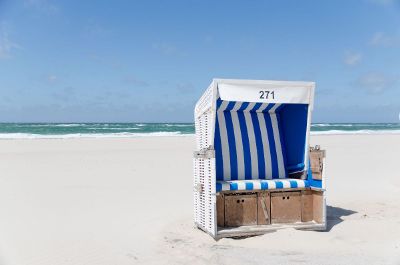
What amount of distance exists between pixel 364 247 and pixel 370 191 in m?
4.33

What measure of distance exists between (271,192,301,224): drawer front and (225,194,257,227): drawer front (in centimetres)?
28

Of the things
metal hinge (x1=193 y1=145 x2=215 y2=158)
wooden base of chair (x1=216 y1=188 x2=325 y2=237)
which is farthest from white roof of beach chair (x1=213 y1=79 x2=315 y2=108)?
wooden base of chair (x1=216 y1=188 x2=325 y2=237)

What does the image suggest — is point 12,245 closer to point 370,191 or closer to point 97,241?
point 97,241

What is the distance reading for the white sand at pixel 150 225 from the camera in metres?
4.61

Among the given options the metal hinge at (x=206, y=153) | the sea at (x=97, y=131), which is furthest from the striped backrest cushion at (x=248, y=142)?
the sea at (x=97, y=131)

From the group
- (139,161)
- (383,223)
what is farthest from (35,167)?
(383,223)

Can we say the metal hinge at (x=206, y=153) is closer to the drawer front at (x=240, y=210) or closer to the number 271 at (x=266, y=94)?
the drawer front at (x=240, y=210)

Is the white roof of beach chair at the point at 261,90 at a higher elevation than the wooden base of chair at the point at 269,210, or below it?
higher

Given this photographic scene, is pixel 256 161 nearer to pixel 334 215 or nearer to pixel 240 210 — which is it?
pixel 240 210

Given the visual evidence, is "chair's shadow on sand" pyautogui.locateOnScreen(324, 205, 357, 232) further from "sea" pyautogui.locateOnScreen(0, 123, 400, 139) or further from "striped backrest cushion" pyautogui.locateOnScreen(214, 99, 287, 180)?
"sea" pyautogui.locateOnScreen(0, 123, 400, 139)

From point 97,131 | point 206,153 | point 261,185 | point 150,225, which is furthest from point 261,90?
point 97,131

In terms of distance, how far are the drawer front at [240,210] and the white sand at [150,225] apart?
41 cm

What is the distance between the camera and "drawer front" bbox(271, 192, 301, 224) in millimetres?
5785

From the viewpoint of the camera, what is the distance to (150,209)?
711cm
